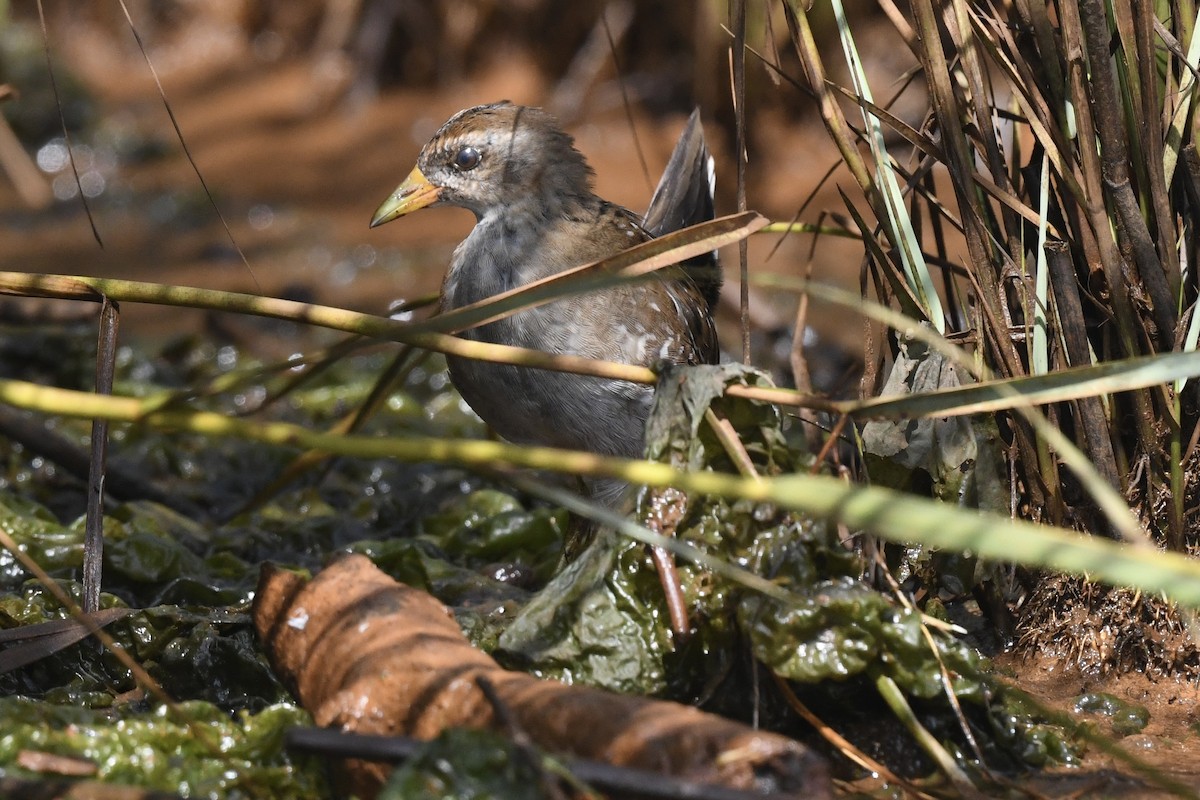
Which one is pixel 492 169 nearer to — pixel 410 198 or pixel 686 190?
pixel 410 198

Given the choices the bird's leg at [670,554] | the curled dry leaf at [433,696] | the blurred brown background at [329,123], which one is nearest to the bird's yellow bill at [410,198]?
the curled dry leaf at [433,696]

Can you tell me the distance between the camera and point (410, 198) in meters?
3.93

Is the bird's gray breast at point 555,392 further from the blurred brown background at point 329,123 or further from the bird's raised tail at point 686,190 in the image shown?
the blurred brown background at point 329,123

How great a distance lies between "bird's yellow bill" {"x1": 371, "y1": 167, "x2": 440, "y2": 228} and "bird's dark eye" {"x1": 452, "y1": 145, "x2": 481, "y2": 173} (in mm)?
102

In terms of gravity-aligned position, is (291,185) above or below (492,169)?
below

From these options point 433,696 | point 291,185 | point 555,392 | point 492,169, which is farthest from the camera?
point 291,185

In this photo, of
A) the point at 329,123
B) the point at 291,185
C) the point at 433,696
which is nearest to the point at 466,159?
the point at 433,696

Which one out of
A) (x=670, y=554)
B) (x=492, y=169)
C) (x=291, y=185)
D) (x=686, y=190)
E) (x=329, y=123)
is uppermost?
(x=492, y=169)

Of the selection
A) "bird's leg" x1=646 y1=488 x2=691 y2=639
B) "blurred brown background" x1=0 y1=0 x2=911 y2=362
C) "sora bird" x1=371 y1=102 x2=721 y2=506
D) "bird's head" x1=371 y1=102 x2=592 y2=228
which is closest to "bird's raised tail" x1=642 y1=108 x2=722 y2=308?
"sora bird" x1=371 y1=102 x2=721 y2=506

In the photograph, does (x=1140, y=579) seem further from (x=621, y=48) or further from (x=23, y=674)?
(x=621, y=48)

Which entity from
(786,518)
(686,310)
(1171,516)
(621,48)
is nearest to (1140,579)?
(786,518)

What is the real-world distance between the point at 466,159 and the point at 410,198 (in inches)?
8.0

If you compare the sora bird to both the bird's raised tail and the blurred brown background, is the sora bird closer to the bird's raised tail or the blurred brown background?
the bird's raised tail

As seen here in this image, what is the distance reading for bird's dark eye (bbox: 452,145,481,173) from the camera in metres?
3.86
